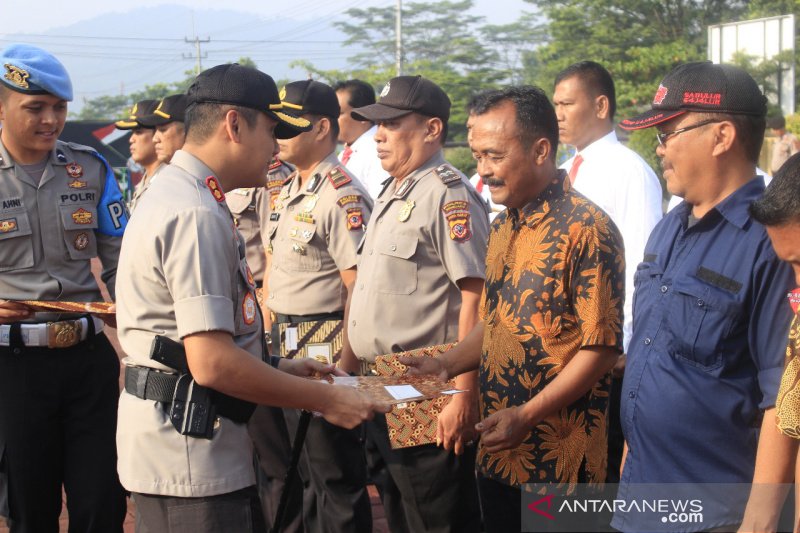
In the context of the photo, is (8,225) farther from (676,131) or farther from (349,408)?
(676,131)

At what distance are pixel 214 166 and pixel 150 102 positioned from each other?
450cm

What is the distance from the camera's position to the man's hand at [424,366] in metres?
3.37

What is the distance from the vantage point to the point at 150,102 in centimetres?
702

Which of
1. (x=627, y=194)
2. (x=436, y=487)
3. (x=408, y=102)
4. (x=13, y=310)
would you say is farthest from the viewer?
(x=627, y=194)

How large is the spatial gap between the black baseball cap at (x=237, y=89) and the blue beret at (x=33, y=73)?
3.88 ft

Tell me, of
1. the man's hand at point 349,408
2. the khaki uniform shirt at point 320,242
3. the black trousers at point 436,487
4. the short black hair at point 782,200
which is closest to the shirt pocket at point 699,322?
the short black hair at point 782,200

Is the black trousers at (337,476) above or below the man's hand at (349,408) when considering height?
below

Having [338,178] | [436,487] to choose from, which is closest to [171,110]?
[338,178]

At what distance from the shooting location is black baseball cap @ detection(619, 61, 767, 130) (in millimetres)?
2605

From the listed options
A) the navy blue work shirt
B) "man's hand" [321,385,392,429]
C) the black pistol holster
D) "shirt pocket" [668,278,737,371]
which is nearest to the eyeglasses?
the navy blue work shirt

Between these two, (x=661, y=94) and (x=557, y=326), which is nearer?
(x=661, y=94)

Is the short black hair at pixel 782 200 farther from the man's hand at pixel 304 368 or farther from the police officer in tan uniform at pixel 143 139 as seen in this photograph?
the police officer in tan uniform at pixel 143 139

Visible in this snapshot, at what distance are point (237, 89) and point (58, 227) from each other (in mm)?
1494

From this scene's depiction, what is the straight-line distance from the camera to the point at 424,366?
3383 millimetres
